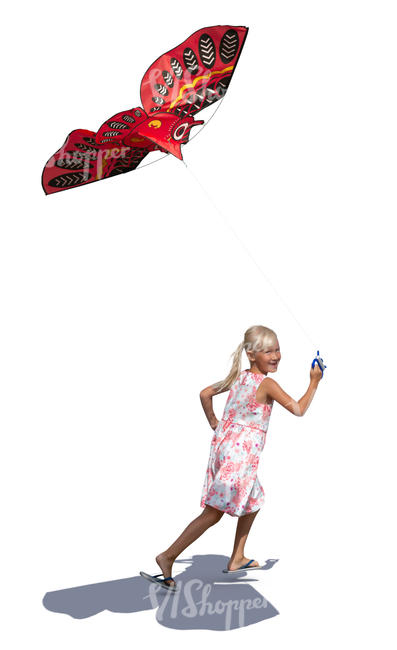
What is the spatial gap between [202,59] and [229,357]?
6.36 ft

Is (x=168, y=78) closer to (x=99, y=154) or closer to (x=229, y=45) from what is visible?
(x=229, y=45)

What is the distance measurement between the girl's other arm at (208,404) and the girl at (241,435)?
109 mm

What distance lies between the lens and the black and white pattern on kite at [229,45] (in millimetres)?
6098

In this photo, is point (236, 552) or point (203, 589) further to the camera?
point (236, 552)

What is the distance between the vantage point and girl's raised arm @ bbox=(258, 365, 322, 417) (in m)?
6.32

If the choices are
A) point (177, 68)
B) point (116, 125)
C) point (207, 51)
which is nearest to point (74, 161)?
point (116, 125)

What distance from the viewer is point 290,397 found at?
250 inches

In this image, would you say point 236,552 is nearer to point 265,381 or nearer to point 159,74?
point 265,381

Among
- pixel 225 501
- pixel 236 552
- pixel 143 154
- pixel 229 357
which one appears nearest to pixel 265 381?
pixel 229 357

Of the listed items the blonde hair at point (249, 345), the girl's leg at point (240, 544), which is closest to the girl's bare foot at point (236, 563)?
the girl's leg at point (240, 544)

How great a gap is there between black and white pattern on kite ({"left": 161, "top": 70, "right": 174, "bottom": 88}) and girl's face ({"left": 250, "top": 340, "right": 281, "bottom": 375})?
179cm

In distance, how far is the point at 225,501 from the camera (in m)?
6.36

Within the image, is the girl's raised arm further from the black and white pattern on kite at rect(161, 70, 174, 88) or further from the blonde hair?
the black and white pattern on kite at rect(161, 70, 174, 88)

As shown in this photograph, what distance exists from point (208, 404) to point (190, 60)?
225 cm
